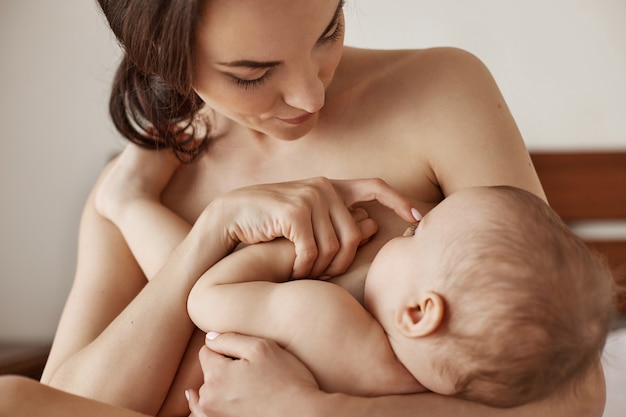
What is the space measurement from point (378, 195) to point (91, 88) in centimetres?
162

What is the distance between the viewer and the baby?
93 centimetres

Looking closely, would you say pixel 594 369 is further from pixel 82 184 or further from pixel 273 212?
pixel 82 184

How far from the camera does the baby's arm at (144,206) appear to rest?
137 cm

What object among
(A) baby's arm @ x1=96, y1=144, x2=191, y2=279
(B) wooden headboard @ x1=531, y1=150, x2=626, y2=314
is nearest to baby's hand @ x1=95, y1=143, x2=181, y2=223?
(A) baby's arm @ x1=96, y1=144, x2=191, y2=279

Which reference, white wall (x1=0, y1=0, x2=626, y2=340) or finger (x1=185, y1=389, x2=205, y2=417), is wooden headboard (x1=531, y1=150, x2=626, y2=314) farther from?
finger (x1=185, y1=389, x2=205, y2=417)

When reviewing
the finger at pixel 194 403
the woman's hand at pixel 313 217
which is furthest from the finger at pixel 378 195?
the finger at pixel 194 403

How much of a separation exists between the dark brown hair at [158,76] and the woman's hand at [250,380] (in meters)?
0.40

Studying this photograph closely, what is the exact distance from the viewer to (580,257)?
968 mm

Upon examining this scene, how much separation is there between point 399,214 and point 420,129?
200mm

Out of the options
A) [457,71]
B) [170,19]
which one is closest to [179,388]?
[170,19]

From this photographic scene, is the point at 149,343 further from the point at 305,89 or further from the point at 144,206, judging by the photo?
the point at 305,89

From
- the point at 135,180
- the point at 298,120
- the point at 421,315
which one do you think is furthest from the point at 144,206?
the point at 421,315

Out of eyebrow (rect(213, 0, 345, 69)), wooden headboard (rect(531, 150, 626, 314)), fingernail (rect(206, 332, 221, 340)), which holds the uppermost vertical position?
eyebrow (rect(213, 0, 345, 69))

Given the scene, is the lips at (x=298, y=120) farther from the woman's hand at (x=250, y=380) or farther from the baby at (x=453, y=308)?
the woman's hand at (x=250, y=380)
